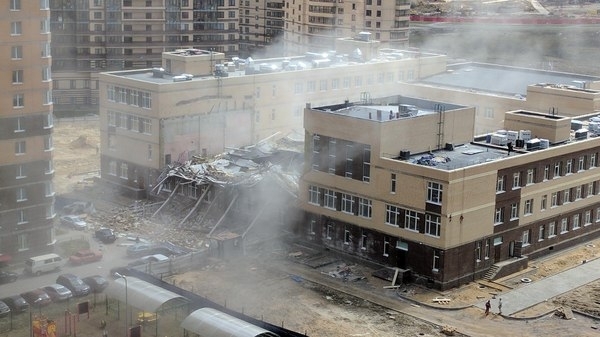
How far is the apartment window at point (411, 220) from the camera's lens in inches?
1101

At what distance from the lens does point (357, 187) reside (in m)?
29.3

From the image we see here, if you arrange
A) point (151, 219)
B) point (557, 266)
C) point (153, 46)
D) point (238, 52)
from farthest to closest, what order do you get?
point (238, 52) < point (153, 46) < point (151, 219) < point (557, 266)

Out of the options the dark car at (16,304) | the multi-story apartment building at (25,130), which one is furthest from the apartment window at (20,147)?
the dark car at (16,304)

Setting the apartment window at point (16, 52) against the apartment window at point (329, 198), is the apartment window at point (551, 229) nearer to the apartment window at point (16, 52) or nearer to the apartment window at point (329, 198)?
the apartment window at point (329, 198)

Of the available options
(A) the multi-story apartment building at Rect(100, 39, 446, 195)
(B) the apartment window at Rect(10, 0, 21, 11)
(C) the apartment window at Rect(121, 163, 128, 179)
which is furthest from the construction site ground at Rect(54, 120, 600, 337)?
(B) the apartment window at Rect(10, 0, 21, 11)

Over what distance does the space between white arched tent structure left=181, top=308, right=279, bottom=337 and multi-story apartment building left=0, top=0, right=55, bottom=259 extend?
740cm

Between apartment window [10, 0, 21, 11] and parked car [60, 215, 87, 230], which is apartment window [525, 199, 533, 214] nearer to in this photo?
parked car [60, 215, 87, 230]

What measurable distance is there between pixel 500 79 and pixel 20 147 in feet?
78.1

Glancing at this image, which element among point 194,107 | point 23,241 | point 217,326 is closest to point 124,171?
point 194,107

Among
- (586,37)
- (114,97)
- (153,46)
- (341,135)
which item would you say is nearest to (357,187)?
(341,135)

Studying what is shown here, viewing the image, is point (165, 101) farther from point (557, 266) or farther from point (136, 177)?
point (557, 266)

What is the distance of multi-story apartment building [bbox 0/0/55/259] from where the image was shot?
27.1 meters

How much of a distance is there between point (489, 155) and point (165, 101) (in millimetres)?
12298

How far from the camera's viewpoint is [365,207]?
1152 inches
